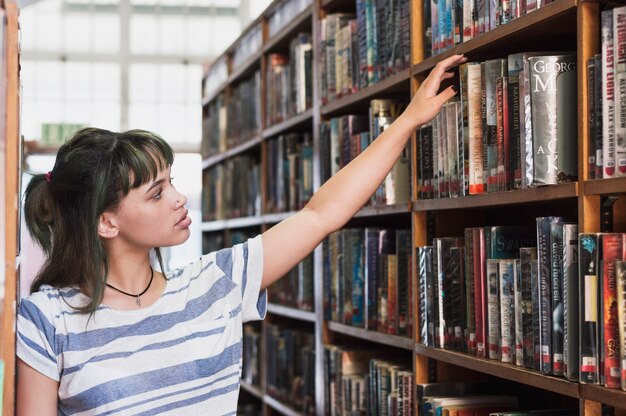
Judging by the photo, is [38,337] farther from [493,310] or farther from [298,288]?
[298,288]

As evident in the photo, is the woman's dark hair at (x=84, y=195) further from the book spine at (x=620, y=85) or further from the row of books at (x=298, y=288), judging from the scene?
the row of books at (x=298, y=288)

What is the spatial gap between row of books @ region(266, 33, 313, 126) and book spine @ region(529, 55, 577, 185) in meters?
1.62

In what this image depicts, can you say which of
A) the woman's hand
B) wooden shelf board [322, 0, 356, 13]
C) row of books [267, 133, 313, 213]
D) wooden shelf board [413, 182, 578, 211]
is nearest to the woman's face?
the woman's hand

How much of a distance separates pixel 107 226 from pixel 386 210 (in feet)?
3.01

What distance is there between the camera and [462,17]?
203 centimetres

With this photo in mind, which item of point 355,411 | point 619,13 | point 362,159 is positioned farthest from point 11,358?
point 355,411

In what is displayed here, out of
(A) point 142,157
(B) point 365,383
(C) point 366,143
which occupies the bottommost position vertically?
(B) point 365,383

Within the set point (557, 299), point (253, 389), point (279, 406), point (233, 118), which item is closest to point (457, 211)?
point (557, 299)

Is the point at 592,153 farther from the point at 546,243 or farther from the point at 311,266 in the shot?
the point at 311,266

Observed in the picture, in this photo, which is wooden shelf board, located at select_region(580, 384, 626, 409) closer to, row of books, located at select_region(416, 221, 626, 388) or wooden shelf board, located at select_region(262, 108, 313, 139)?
row of books, located at select_region(416, 221, 626, 388)

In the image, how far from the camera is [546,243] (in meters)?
1.67

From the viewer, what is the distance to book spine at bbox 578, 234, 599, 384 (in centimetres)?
152

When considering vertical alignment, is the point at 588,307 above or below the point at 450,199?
below

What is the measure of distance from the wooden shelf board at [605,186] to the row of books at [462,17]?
0.38m
